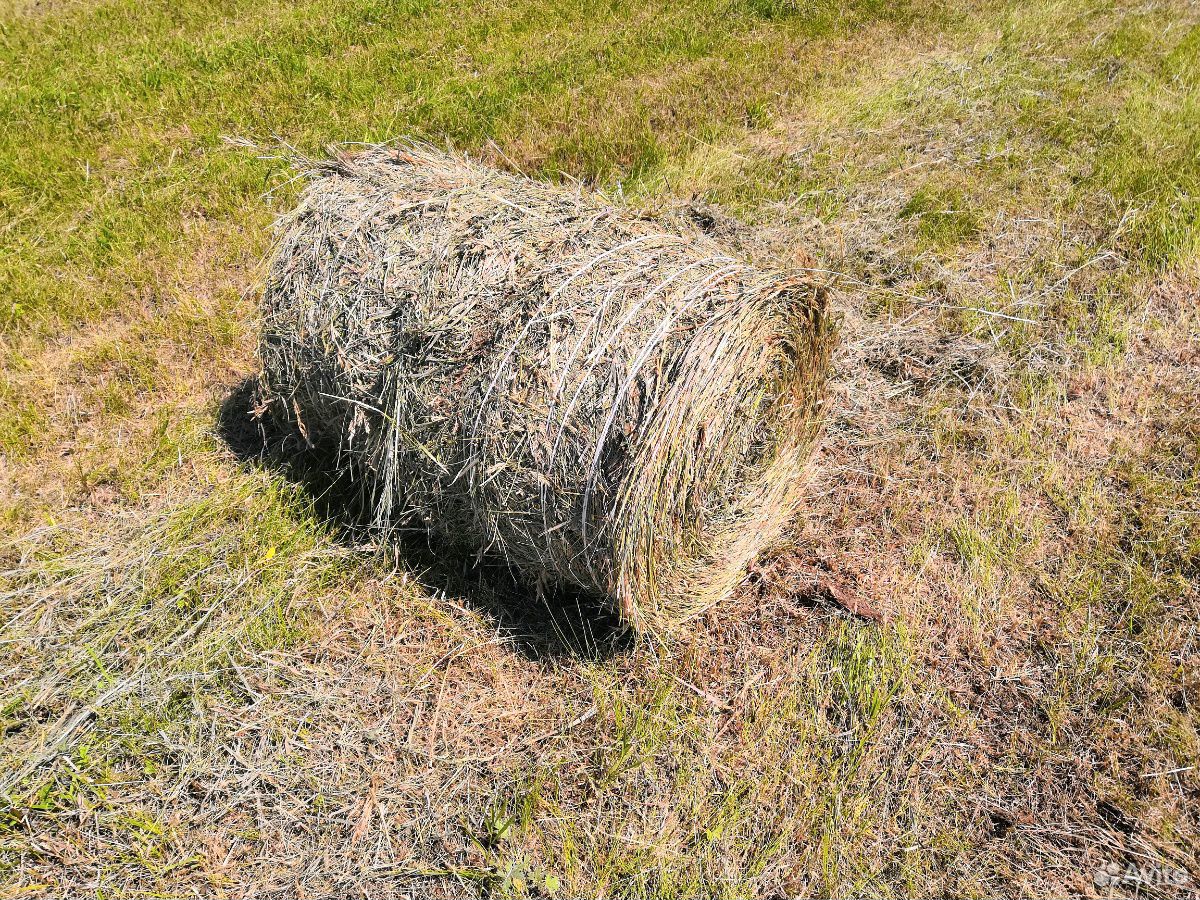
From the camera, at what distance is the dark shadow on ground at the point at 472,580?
11.2ft

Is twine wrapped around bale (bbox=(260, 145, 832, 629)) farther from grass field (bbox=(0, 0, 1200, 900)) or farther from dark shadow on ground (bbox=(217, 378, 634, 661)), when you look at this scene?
grass field (bbox=(0, 0, 1200, 900))

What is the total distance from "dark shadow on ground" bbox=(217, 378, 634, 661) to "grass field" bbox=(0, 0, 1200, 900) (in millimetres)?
25

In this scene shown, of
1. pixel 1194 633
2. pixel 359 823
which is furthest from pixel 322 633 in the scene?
pixel 1194 633

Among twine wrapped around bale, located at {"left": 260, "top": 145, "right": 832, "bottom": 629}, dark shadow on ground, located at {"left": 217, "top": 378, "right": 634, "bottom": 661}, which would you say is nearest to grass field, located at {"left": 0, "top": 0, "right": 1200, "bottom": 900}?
dark shadow on ground, located at {"left": 217, "top": 378, "right": 634, "bottom": 661}

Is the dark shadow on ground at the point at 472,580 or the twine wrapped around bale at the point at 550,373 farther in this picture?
the dark shadow on ground at the point at 472,580

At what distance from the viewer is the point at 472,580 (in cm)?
366

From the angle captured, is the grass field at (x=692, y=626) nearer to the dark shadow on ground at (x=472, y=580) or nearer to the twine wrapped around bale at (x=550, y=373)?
the dark shadow on ground at (x=472, y=580)

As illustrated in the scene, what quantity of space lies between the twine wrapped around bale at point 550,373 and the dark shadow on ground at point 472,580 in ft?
0.59

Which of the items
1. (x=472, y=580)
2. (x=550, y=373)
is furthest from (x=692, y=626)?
(x=550, y=373)

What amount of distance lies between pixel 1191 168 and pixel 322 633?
7130 mm

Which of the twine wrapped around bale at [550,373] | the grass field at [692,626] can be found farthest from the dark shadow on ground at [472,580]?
the twine wrapped around bale at [550,373]

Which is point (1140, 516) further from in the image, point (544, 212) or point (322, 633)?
point (322, 633)

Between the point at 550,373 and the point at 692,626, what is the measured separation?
1396 millimetres

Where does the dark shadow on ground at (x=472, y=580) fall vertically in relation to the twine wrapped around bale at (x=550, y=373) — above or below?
below
